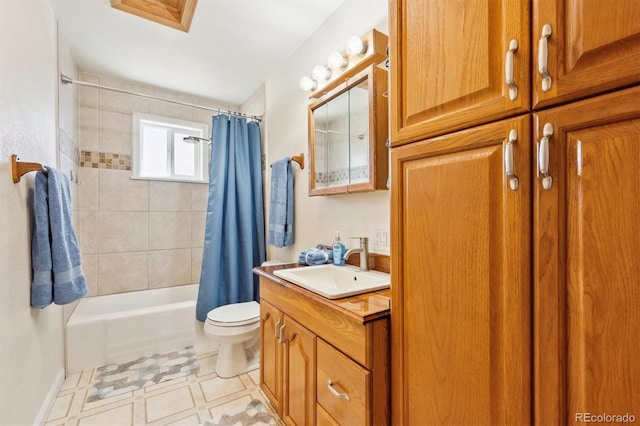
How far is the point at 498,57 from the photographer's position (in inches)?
27.6

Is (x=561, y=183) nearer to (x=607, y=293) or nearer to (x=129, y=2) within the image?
(x=607, y=293)

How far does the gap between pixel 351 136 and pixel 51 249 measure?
179cm

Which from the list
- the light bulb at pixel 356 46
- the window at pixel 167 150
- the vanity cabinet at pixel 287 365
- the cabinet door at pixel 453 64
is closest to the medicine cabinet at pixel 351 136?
the light bulb at pixel 356 46

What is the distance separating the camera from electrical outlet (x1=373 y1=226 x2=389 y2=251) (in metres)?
1.55

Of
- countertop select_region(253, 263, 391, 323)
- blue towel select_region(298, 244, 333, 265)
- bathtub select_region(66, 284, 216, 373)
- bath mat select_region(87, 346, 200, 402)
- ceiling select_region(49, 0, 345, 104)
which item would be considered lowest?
bath mat select_region(87, 346, 200, 402)

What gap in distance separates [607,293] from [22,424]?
2.31 metres

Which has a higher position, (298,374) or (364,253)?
(364,253)

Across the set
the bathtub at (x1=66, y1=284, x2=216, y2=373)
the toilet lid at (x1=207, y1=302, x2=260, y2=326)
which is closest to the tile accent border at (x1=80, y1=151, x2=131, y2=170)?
the bathtub at (x1=66, y1=284, x2=216, y2=373)

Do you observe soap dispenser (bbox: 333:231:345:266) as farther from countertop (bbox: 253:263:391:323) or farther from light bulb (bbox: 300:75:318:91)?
light bulb (bbox: 300:75:318:91)

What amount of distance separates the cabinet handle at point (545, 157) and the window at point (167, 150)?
316cm

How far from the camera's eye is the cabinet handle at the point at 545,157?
0.61m

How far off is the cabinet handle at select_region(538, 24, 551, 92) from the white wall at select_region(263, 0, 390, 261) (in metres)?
0.97

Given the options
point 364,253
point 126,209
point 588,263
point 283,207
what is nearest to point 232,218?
point 283,207

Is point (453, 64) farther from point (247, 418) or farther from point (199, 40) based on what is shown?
point (199, 40)
